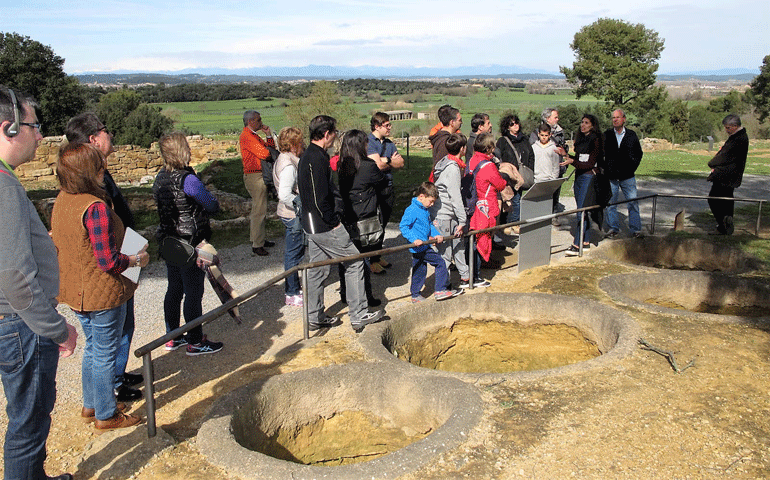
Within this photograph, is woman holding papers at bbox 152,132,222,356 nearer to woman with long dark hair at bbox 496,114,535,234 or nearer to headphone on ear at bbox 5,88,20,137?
headphone on ear at bbox 5,88,20,137

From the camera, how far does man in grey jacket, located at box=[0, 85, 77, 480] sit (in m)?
3.09

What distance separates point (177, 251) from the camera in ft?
18.1

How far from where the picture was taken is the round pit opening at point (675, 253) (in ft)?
30.9

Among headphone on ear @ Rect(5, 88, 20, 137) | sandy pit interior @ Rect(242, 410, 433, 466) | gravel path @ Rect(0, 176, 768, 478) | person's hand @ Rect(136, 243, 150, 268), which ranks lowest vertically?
sandy pit interior @ Rect(242, 410, 433, 466)

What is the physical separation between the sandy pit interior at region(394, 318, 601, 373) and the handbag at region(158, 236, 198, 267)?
2.81 metres

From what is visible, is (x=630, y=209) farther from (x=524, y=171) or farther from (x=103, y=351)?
(x=103, y=351)

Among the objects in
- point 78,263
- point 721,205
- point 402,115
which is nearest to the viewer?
point 78,263

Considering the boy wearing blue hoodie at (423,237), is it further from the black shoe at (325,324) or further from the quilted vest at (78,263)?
the quilted vest at (78,263)

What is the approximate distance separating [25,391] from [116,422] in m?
1.31

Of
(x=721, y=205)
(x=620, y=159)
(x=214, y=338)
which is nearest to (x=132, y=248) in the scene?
(x=214, y=338)

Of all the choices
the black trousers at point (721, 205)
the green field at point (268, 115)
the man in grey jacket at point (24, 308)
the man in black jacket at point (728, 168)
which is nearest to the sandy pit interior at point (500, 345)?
the man in grey jacket at point (24, 308)

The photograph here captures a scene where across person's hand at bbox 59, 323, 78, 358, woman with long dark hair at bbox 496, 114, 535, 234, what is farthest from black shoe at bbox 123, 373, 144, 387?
woman with long dark hair at bbox 496, 114, 535, 234

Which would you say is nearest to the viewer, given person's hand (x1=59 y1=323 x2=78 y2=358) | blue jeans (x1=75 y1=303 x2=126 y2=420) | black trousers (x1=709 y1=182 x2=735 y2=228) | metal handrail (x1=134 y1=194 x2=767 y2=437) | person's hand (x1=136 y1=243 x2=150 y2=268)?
person's hand (x1=59 y1=323 x2=78 y2=358)

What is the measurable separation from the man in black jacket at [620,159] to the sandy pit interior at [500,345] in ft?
11.1
